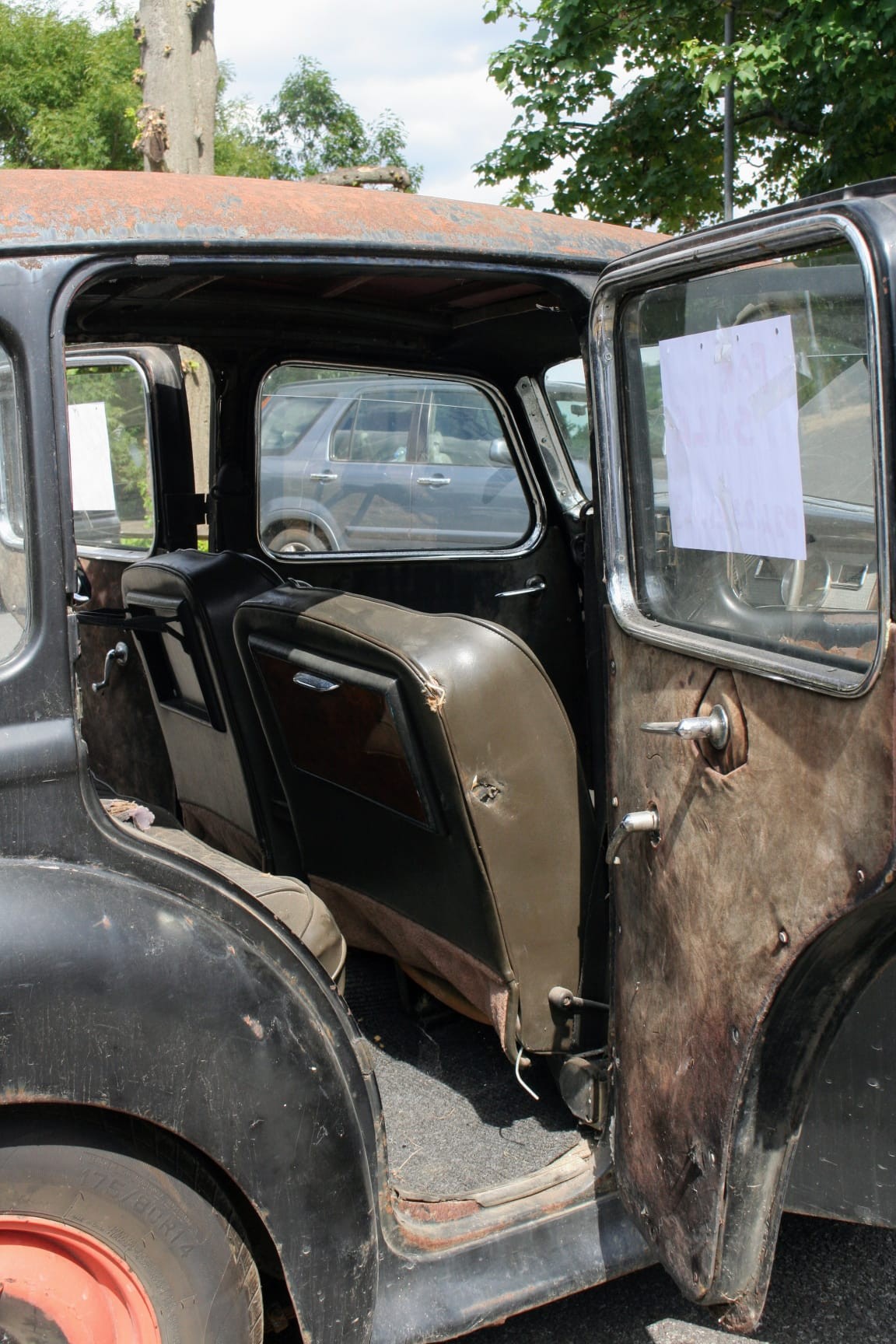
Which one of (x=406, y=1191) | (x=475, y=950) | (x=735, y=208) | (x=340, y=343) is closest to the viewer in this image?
(x=406, y=1191)

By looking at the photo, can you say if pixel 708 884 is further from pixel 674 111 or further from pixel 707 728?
pixel 674 111

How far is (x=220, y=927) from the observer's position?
157 centimetres

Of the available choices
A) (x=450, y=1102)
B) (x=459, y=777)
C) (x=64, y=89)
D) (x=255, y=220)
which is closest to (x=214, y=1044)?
(x=459, y=777)

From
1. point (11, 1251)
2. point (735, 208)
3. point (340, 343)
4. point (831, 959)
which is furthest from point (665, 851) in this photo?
point (735, 208)

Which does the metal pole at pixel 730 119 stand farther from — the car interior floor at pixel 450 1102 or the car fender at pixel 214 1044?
the car fender at pixel 214 1044

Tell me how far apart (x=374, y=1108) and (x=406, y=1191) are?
291mm

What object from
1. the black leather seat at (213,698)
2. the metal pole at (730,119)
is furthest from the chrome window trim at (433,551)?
the metal pole at (730,119)

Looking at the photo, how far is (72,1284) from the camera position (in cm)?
150

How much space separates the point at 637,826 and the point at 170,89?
6.47 m

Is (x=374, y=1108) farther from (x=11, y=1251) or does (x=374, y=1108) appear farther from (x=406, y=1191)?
(x=11, y=1251)

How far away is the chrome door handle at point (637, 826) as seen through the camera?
1761mm

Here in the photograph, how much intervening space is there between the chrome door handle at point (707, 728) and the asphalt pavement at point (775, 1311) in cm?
128

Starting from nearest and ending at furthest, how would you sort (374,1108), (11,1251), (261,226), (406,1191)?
(11,1251)
(261,226)
(374,1108)
(406,1191)

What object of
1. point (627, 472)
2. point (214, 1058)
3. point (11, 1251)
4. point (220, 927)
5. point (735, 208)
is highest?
point (735, 208)
